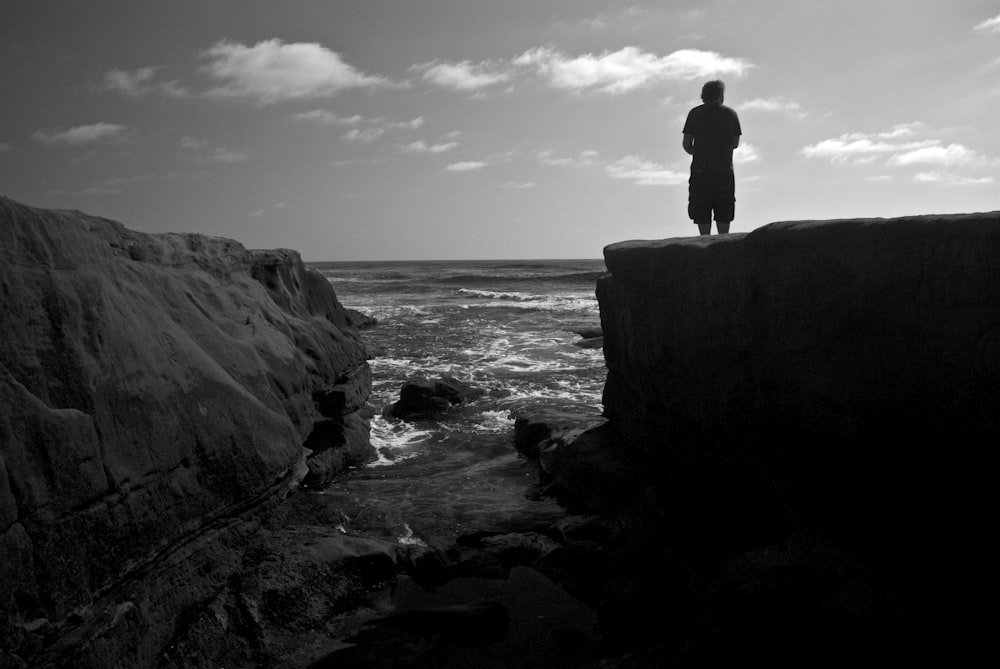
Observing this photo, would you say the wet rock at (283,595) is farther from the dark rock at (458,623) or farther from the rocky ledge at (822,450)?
the rocky ledge at (822,450)

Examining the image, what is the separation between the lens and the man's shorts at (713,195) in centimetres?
629

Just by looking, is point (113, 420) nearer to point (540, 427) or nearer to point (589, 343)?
point (540, 427)

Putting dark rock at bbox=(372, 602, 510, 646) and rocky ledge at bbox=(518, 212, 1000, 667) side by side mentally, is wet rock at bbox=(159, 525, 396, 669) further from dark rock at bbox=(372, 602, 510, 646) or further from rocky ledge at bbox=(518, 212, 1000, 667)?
rocky ledge at bbox=(518, 212, 1000, 667)

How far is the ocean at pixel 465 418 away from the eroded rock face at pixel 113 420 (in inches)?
40.1

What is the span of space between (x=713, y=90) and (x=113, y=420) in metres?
5.58

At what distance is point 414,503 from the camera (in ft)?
18.4

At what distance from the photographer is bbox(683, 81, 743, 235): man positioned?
6.17 m

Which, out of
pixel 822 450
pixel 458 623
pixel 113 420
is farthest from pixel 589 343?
pixel 113 420

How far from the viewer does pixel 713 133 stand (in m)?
6.18

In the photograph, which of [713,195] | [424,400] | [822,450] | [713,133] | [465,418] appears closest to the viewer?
[822,450]

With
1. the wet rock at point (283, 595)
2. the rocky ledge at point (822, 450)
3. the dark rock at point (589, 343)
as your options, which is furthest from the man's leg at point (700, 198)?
the dark rock at point (589, 343)

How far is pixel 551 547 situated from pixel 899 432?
96.7 inches

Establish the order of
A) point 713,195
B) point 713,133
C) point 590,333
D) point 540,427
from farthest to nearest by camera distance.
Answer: point 590,333 < point 540,427 < point 713,195 < point 713,133

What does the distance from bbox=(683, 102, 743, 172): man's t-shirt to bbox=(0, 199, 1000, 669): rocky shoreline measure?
1.67 meters
